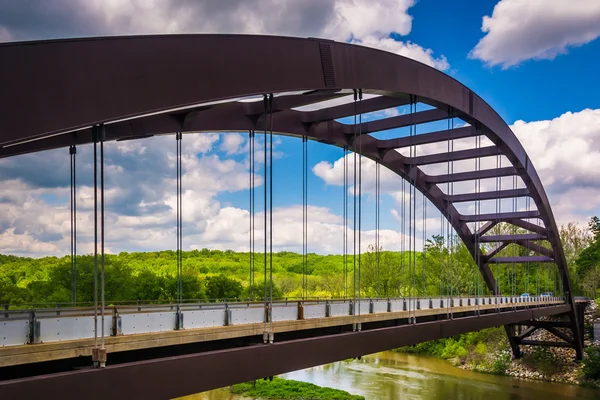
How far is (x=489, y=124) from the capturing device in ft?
68.1

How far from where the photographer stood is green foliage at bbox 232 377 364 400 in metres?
26.1

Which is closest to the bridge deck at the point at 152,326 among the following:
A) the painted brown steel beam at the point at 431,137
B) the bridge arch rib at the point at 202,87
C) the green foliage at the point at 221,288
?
the bridge arch rib at the point at 202,87

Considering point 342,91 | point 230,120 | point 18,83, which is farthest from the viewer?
point 230,120

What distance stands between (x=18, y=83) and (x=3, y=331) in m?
2.70

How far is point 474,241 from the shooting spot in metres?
33.2

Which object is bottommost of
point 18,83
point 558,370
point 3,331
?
point 558,370

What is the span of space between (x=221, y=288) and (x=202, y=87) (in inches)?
1090

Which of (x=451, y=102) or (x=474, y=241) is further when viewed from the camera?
(x=474, y=241)

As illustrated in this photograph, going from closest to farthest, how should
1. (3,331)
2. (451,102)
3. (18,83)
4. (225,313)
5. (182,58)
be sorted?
(18,83) < (3,331) < (182,58) < (225,313) < (451,102)

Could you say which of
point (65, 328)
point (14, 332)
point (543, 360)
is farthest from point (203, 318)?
point (543, 360)

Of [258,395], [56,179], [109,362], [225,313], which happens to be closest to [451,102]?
[225,313]

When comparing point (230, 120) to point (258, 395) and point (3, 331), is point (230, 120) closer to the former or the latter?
point (3, 331)

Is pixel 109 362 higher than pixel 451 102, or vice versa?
pixel 451 102

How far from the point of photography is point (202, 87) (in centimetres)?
835
